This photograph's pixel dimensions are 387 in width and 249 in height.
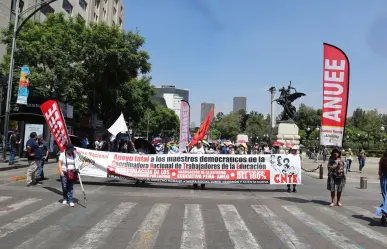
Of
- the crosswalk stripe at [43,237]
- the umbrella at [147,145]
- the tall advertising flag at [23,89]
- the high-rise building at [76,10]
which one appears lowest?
the crosswalk stripe at [43,237]

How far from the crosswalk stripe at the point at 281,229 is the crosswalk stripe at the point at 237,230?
1.71 ft

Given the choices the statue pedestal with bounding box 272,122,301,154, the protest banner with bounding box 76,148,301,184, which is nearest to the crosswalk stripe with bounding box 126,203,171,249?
the protest banner with bounding box 76,148,301,184

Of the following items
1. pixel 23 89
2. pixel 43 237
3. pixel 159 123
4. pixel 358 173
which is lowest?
pixel 43 237

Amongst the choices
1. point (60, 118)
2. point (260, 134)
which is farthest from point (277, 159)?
point (260, 134)

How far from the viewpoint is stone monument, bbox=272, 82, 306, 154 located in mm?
38656

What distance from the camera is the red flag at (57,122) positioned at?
1328cm

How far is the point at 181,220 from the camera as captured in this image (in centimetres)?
867

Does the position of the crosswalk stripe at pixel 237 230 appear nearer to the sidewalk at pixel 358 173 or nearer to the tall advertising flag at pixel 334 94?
the tall advertising flag at pixel 334 94

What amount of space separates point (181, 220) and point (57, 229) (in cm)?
250

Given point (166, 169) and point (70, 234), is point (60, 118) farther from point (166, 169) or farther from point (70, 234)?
point (70, 234)

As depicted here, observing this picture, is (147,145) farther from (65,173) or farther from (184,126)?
(65,173)

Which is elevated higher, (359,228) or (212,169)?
(212,169)

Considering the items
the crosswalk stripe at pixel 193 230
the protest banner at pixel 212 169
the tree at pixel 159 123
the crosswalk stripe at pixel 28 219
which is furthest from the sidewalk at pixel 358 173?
the tree at pixel 159 123

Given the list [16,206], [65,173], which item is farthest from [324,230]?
[16,206]
